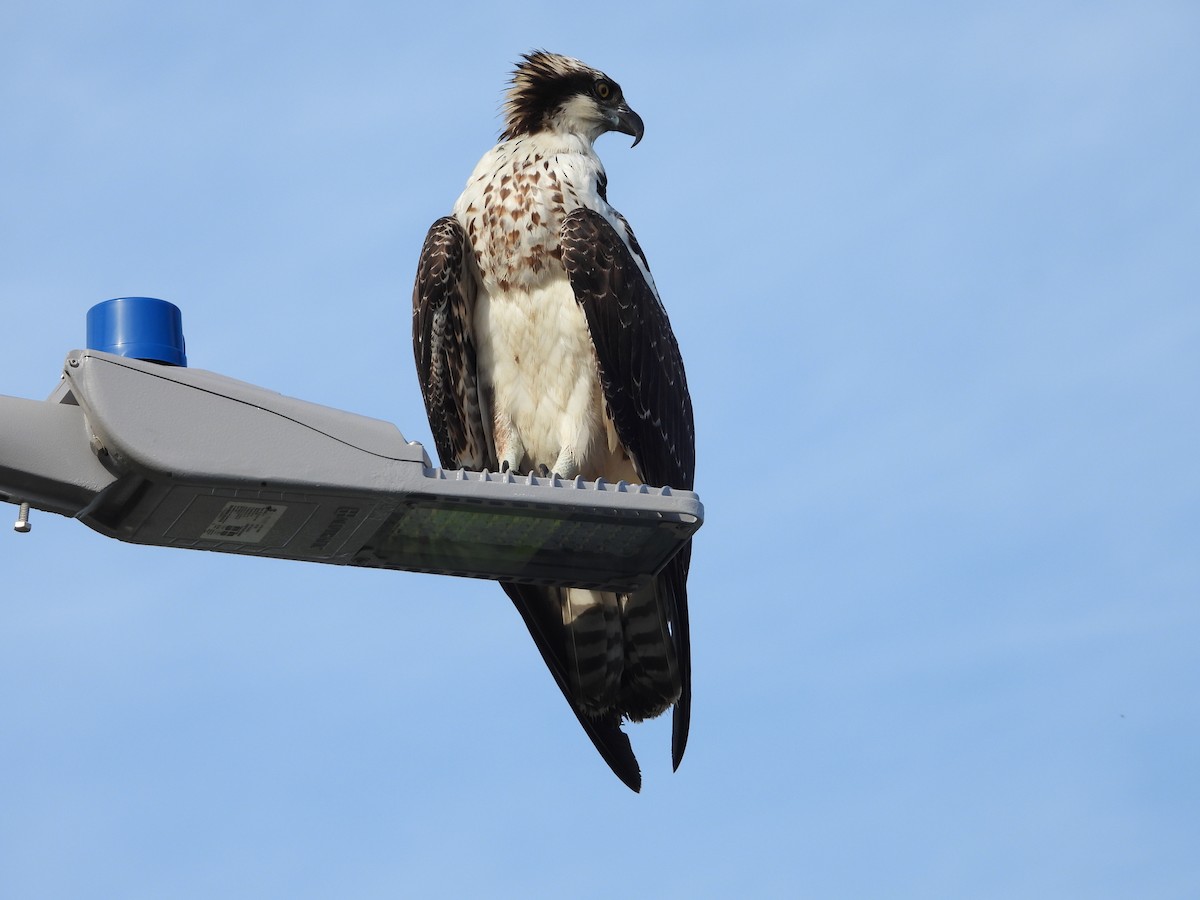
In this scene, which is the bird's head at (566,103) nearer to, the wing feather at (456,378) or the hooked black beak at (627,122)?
the hooked black beak at (627,122)

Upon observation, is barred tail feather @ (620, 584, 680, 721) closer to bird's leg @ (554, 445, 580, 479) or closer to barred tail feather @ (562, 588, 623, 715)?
barred tail feather @ (562, 588, 623, 715)

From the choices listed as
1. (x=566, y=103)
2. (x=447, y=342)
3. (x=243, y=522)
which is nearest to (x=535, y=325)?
(x=447, y=342)

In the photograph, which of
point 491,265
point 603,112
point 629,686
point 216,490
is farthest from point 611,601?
point 216,490

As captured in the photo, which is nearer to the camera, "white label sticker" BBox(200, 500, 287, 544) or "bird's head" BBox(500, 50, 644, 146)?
"white label sticker" BBox(200, 500, 287, 544)

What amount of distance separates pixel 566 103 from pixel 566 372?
1.45m

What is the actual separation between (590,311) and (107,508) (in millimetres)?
3533

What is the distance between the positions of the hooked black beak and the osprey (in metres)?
0.31

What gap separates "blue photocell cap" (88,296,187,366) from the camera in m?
4.29

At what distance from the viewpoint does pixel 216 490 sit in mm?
4258

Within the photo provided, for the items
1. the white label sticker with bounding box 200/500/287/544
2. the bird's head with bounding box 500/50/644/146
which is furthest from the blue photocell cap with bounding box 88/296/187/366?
the bird's head with bounding box 500/50/644/146

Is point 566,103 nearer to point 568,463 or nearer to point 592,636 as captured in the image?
point 568,463

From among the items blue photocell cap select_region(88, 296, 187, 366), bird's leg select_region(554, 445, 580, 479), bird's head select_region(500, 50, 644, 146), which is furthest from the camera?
bird's head select_region(500, 50, 644, 146)

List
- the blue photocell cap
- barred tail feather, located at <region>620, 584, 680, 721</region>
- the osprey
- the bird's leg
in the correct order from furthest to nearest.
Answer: the bird's leg < the osprey < barred tail feather, located at <region>620, 584, 680, 721</region> < the blue photocell cap

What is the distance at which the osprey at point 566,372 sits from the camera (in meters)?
7.54
